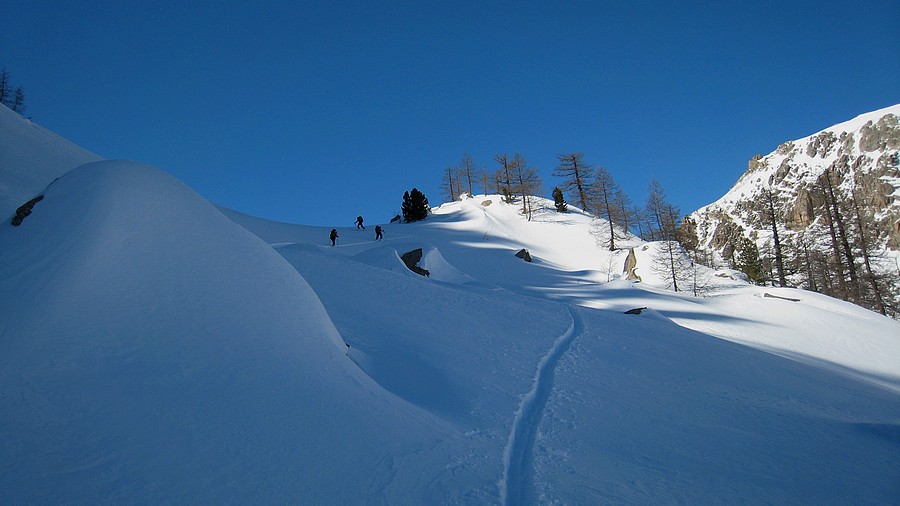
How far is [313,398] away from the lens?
498 centimetres

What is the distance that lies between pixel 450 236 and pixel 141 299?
37540mm

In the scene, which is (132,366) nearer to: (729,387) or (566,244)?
(729,387)

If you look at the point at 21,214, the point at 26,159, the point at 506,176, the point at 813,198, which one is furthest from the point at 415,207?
the point at 813,198

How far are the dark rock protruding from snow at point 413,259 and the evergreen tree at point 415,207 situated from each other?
92.9ft

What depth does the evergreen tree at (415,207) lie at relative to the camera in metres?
52.4

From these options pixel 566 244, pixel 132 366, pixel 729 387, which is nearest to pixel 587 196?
pixel 566 244

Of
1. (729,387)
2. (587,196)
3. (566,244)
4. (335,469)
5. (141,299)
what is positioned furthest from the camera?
(587,196)

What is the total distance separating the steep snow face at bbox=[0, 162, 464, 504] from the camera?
10.9ft

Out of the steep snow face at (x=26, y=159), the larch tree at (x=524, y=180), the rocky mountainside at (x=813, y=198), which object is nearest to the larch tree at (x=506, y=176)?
the larch tree at (x=524, y=180)

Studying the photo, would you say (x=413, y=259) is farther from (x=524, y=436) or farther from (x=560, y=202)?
(x=560, y=202)

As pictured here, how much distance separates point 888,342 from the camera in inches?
665

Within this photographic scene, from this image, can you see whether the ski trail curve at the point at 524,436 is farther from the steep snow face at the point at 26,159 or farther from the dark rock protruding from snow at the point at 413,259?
the steep snow face at the point at 26,159

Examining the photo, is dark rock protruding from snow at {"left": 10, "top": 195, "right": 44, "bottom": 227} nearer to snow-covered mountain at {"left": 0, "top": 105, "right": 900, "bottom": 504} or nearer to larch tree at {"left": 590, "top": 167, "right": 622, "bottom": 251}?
snow-covered mountain at {"left": 0, "top": 105, "right": 900, "bottom": 504}

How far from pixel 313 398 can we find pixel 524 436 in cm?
306
